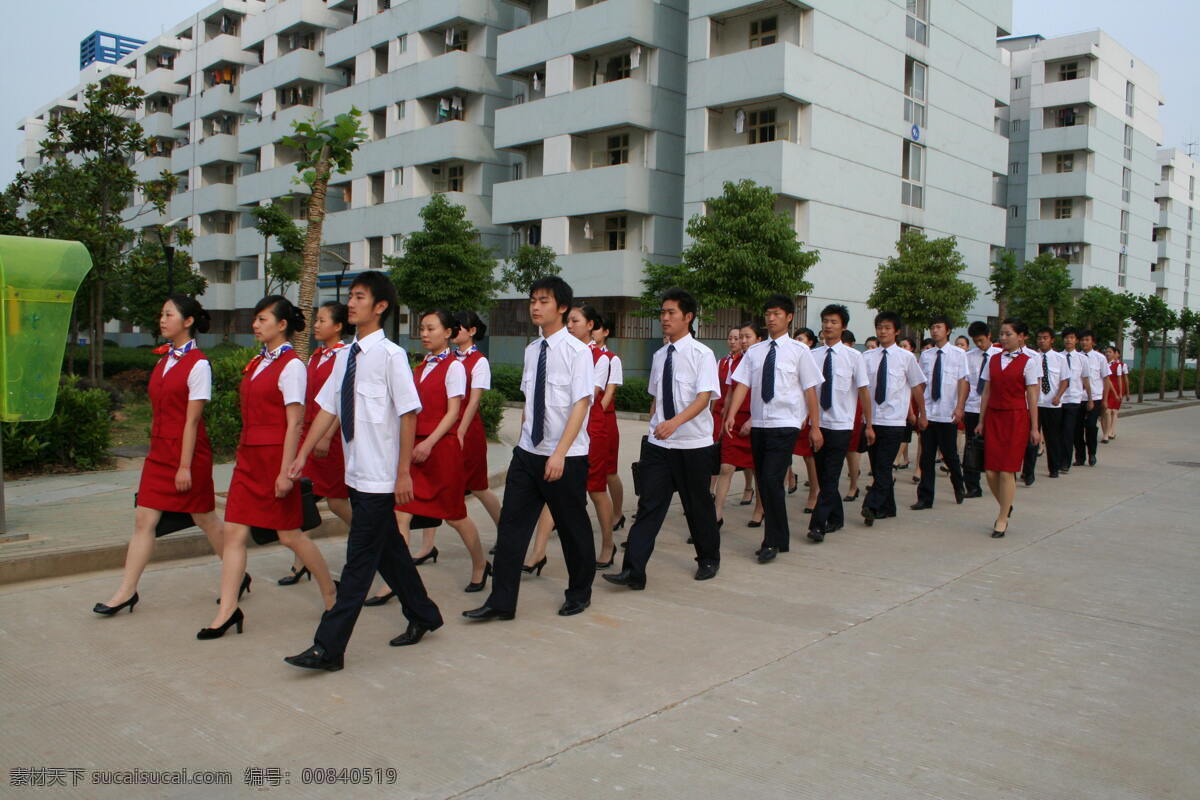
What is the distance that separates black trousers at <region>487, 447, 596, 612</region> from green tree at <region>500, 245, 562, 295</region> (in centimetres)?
2380

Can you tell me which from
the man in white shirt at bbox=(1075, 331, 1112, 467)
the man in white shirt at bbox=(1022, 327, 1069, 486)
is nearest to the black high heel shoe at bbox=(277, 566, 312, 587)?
the man in white shirt at bbox=(1022, 327, 1069, 486)

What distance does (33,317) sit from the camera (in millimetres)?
6582

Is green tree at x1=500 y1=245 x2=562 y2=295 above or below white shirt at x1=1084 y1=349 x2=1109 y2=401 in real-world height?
above

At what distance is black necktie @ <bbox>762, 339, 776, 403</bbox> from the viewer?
7129mm

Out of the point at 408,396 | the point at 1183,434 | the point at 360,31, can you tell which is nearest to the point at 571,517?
the point at 408,396

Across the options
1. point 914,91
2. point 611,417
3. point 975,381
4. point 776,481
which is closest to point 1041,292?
point 914,91

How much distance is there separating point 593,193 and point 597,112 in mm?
2580

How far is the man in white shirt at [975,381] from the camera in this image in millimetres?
10422

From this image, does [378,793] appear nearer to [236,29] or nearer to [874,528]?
[874,528]

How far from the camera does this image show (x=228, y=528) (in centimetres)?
500

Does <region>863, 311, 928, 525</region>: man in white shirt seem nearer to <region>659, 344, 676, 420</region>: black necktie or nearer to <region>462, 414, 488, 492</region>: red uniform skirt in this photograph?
<region>659, 344, 676, 420</region>: black necktie

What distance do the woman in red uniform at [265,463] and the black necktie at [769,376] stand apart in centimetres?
354

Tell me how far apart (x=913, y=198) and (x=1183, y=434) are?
15.0 metres

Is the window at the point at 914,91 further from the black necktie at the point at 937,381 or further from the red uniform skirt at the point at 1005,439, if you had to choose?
the red uniform skirt at the point at 1005,439
